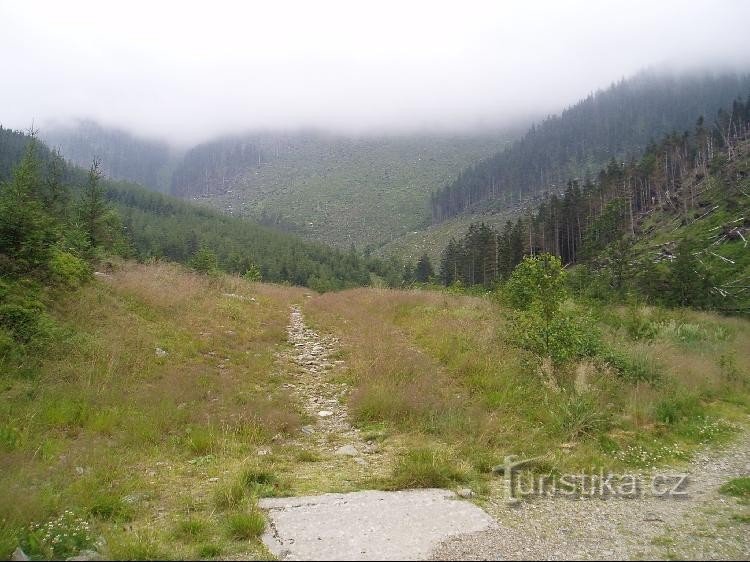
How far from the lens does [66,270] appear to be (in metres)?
10.8

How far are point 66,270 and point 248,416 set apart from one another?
736 cm

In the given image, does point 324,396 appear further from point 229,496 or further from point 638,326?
point 638,326

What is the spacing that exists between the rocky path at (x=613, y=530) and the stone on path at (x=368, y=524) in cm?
25

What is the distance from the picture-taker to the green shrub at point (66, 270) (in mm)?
10367

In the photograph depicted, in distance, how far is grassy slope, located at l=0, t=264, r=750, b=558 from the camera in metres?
4.71

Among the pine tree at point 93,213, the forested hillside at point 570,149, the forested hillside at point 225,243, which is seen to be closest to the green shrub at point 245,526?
the pine tree at point 93,213

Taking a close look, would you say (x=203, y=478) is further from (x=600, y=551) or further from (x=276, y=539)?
(x=600, y=551)

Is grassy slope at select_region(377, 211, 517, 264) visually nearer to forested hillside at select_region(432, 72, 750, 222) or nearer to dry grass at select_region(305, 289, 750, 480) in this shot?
forested hillside at select_region(432, 72, 750, 222)

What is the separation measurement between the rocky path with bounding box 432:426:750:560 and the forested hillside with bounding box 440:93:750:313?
29.5 metres

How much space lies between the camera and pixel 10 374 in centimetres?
720

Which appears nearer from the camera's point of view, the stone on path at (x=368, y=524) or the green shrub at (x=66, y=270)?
the stone on path at (x=368, y=524)

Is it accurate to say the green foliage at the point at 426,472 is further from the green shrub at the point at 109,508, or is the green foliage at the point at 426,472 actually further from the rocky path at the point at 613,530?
the green shrub at the point at 109,508

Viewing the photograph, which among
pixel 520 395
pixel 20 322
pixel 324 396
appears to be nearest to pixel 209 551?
pixel 324 396

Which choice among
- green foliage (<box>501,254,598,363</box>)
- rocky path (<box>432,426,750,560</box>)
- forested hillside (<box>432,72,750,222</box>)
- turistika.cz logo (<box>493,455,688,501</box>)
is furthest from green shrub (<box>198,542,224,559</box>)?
forested hillside (<box>432,72,750,222</box>)
